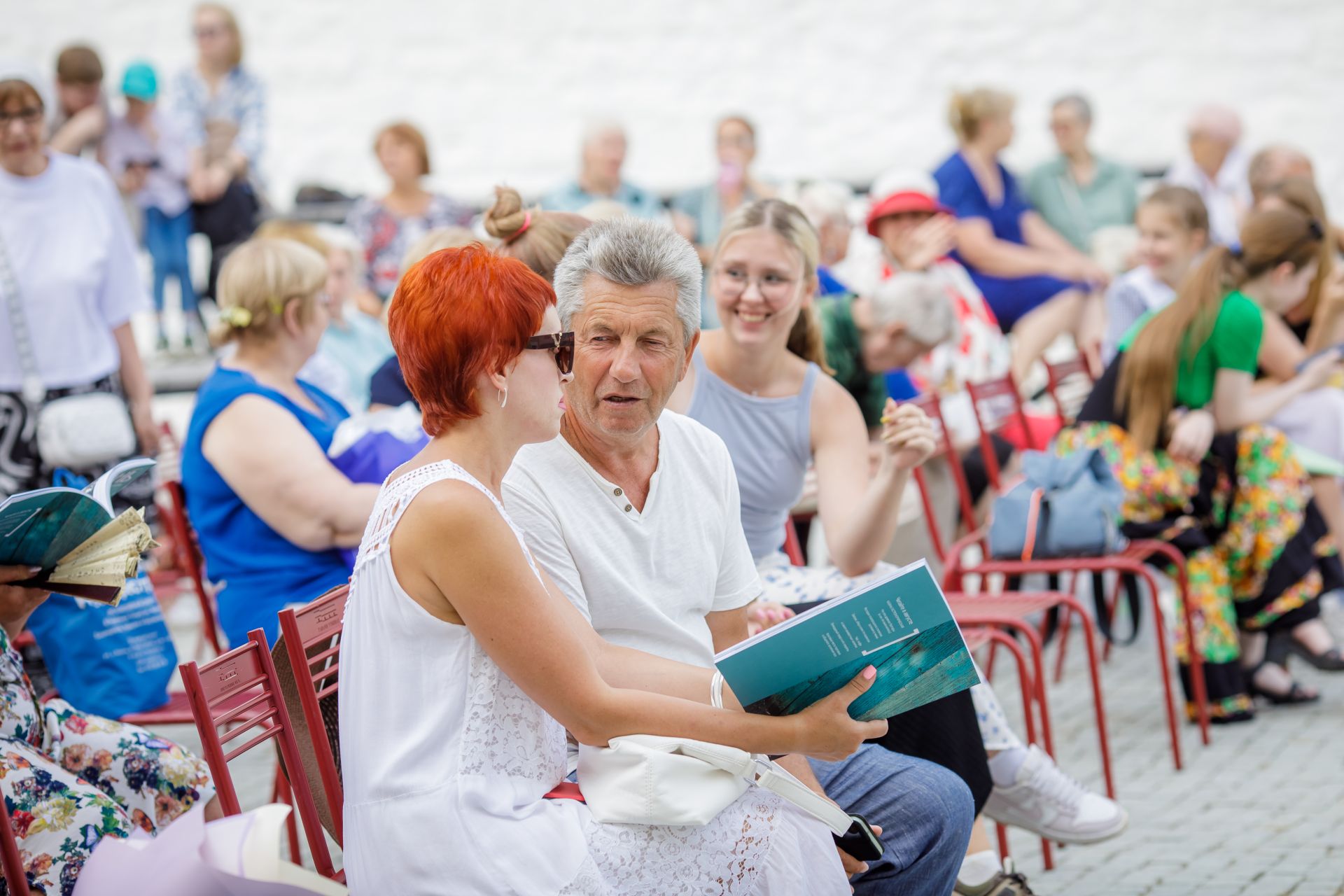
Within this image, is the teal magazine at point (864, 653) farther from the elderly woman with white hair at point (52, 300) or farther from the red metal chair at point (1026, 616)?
the elderly woman with white hair at point (52, 300)

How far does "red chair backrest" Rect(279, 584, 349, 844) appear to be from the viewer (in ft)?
7.52

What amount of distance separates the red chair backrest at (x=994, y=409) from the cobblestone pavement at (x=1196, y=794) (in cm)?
87

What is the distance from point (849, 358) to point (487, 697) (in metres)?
2.64

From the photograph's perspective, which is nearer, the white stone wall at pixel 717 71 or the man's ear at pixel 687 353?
the man's ear at pixel 687 353

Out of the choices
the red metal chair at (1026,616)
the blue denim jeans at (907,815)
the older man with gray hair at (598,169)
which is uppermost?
the older man with gray hair at (598,169)

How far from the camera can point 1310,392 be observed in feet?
17.7

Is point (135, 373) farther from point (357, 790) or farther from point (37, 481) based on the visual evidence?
point (357, 790)

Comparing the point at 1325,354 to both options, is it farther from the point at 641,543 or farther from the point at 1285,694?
the point at 641,543

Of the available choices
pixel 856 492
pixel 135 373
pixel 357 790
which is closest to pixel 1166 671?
pixel 856 492

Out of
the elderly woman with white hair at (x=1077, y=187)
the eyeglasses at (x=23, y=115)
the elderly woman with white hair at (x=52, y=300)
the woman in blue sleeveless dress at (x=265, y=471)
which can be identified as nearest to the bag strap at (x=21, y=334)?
the elderly woman with white hair at (x=52, y=300)

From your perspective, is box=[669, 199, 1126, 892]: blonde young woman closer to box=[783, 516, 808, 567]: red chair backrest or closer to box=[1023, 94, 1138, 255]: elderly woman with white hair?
box=[783, 516, 808, 567]: red chair backrest

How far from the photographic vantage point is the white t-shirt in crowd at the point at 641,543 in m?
2.31

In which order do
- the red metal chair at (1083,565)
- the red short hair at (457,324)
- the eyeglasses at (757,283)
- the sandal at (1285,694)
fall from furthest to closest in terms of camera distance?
the sandal at (1285,694) < the red metal chair at (1083,565) < the eyeglasses at (757,283) < the red short hair at (457,324)

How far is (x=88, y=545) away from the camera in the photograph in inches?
91.5
